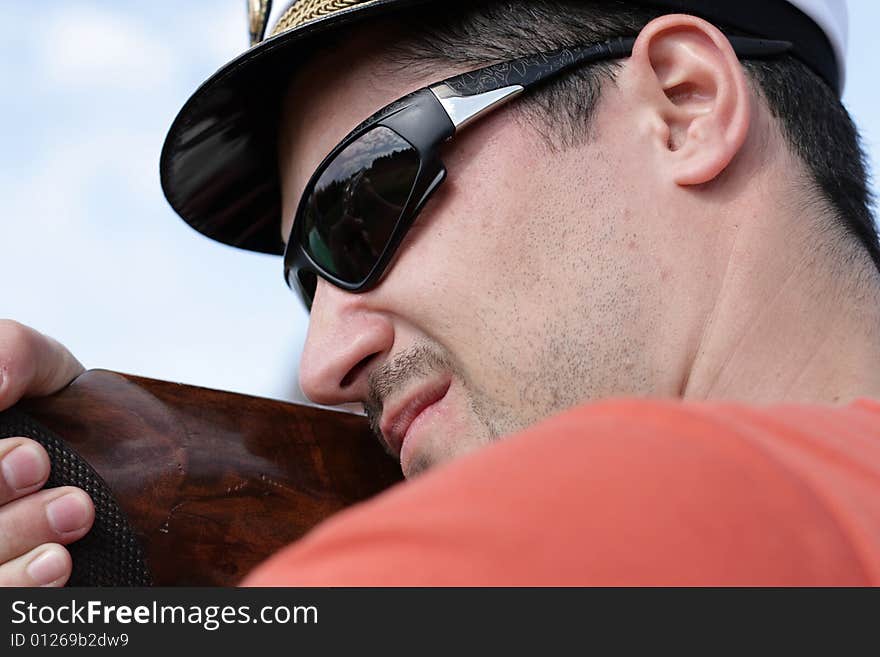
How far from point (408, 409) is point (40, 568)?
31.1 inches

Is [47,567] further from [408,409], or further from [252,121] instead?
[252,121]

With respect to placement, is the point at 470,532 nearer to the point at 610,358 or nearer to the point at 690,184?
the point at 610,358

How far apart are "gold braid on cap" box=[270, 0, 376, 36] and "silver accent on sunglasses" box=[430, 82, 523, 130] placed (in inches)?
11.3

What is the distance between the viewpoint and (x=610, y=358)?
1.88 metres

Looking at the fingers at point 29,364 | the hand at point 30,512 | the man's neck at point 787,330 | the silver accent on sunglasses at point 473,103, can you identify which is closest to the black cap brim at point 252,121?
the silver accent on sunglasses at point 473,103

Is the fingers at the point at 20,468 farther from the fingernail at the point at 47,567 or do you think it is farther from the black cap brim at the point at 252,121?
the black cap brim at the point at 252,121

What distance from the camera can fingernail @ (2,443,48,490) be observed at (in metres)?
1.82

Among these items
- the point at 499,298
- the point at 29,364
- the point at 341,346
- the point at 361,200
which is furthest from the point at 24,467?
the point at 499,298

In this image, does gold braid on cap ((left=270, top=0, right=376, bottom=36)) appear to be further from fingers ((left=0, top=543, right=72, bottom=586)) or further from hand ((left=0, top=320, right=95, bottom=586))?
fingers ((left=0, top=543, right=72, bottom=586))

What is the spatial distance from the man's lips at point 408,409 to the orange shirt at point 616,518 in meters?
1.13

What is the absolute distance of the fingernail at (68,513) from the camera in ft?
6.02

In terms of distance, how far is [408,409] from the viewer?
2092 millimetres

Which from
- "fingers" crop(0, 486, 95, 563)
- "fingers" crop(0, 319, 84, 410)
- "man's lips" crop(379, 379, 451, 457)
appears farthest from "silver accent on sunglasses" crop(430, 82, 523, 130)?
"fingers" crop(0, 486, 95, 563)

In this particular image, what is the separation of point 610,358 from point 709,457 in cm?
102
